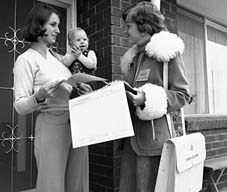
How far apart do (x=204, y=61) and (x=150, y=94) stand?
2.95 m

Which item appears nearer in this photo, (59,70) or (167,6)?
(59,70)

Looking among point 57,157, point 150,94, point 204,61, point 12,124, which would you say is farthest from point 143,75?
point 204,61

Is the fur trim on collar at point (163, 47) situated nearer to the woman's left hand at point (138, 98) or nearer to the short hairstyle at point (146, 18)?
the short hairstyle at point (146, 18)

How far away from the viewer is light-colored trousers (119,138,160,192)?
3.90 feet

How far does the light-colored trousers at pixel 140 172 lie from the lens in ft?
3.90

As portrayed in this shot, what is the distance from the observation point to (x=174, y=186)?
1.14m

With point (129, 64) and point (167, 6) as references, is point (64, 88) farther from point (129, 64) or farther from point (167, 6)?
point (167, 6)

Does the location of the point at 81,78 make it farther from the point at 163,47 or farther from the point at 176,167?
the point at 176,167

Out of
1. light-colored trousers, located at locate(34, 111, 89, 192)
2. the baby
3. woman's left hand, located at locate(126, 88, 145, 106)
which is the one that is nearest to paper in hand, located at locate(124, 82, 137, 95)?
woman's left hand, located at locate(126, 88, 145, 106)

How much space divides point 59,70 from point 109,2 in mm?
1137

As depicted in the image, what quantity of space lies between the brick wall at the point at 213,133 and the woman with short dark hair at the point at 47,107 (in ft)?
5.71

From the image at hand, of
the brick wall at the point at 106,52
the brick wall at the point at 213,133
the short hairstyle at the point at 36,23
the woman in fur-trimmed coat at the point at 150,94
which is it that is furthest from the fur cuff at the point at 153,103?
the brick wall at the point at 213,133

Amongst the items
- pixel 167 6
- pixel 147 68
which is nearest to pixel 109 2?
pixel 167 6

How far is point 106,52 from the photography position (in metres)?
2.18
